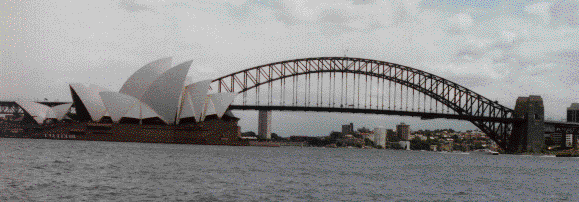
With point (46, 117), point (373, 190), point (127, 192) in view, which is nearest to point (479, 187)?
point (373, 190)

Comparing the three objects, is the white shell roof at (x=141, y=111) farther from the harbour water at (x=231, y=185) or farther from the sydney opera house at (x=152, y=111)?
the harbour water at (x=231, y=185)

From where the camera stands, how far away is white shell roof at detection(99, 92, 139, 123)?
89500 millimetres

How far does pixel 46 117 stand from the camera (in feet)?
335

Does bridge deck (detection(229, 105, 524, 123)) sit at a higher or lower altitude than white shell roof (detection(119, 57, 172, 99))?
lower

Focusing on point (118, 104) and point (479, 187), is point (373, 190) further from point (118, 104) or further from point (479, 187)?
point (118, 104)

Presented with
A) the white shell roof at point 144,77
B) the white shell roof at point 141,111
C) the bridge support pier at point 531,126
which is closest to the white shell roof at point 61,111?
the white shell roof at point 144,77

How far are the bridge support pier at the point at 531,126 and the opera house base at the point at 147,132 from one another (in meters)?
47.4

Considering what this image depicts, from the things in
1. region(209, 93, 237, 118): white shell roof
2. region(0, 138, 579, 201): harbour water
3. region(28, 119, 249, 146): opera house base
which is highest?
region(209, 93, 237, 118): white shell roof

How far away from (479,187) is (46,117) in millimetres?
85225

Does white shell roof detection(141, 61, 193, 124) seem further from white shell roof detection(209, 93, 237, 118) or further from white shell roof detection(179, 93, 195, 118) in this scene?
white shell roof detection(209, 93, 237, 118)

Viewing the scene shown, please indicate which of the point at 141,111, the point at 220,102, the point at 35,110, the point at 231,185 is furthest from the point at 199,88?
the point at 231,185

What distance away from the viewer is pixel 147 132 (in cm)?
9206

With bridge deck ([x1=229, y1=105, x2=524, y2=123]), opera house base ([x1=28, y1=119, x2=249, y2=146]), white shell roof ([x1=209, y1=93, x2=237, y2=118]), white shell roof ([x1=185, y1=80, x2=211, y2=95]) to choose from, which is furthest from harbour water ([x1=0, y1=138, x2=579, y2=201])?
white shell roof ([x1=209, y1=93, x2=237, y2=118])

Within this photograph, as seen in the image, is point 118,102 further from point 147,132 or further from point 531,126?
point 531,126
